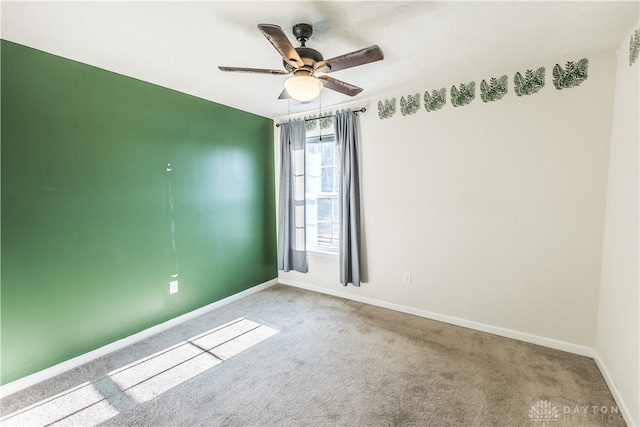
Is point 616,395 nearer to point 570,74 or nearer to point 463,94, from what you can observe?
point 570,74

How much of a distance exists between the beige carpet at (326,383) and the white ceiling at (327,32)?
2386 millimetres

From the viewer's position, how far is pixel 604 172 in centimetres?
217

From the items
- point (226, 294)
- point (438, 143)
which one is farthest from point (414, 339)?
point (226, 294)

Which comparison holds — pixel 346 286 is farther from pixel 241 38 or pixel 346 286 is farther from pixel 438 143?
→ pixel 241 38

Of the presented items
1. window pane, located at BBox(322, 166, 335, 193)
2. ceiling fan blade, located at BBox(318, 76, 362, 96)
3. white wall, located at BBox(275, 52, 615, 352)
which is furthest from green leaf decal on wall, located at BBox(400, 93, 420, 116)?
window pane, located at BBox(322, 166, 335, 193)

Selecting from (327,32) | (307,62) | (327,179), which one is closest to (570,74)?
(327,32)

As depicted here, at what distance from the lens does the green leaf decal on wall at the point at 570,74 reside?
7.24 feet

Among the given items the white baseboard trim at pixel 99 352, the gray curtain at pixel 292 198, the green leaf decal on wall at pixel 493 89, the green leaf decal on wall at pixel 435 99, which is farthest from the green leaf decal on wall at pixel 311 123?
the white baseboard trim at pixel 99 352

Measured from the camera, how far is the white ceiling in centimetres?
162

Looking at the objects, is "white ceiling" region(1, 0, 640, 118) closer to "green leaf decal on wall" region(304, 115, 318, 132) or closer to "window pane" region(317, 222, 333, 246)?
"green leaf decal on wall" region(304, 115, 318, 132)

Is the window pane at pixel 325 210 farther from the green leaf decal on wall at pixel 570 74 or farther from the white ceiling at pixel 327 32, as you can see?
the green leaf decal on wall at pixel 570 74

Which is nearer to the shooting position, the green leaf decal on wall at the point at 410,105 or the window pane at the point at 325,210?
the green leaf decal on wall at the point at 410,105

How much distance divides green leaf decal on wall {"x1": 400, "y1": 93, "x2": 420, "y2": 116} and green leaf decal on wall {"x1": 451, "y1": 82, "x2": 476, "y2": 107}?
0.34 m

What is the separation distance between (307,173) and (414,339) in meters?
2.33
